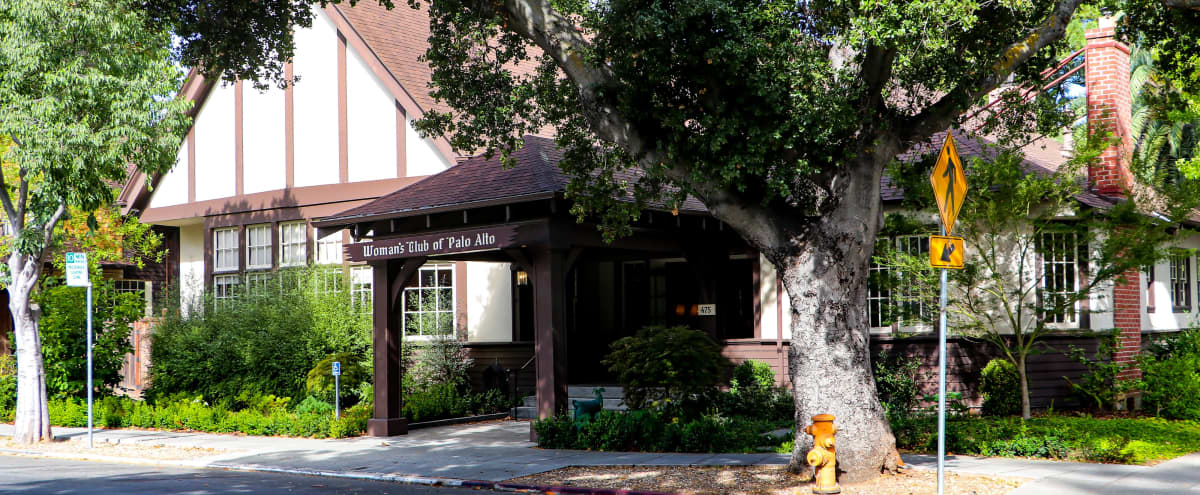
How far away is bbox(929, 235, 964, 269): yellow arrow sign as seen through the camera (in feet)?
27.2

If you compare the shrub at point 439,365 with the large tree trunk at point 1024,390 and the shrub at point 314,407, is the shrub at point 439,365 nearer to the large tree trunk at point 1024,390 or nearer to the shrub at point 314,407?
the shrub at point 314,407

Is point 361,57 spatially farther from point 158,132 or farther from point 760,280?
point 760,280

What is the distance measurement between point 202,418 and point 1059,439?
1325 cm

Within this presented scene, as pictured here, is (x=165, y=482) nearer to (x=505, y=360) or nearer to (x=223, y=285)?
(x=505, y=360)

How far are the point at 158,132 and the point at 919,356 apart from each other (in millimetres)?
12041

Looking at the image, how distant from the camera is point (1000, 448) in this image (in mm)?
11781

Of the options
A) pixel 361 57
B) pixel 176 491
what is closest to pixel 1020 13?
pixel 176 491

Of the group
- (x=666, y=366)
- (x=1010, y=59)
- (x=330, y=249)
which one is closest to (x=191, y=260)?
(x=330, y=249)

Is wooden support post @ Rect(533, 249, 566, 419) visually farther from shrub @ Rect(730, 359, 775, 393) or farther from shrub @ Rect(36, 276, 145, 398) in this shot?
shrub @ Rect(36, 276, 145, 398)

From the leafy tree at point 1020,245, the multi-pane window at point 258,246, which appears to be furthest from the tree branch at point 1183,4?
the multi-pane window at point 258,246

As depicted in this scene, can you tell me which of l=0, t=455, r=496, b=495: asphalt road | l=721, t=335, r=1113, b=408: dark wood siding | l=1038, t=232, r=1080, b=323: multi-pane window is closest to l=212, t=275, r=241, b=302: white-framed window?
l=0, t=455, r=496, b=495: asphalt road

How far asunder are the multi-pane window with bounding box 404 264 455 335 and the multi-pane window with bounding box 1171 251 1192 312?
13733 millimetres

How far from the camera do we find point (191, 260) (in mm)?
25234

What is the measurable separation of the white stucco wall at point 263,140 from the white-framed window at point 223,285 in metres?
2.06
